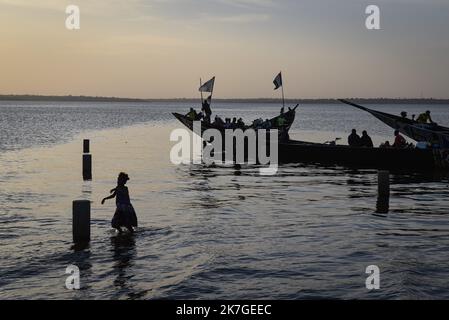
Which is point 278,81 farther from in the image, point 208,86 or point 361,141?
point 361,141

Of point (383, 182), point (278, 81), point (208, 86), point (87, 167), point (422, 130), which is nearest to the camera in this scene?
point (383, 182)

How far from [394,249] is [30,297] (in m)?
7.74

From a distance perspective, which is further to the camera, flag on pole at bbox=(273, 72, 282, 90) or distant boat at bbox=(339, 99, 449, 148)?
flag on pole at bbox=(273, 72, 282, 90)

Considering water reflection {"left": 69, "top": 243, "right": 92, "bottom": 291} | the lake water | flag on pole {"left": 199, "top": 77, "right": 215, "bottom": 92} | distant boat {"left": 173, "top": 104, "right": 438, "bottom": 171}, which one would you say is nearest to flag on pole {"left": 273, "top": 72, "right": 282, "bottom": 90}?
flag on pole {"left": 199, "top": 77, "right": 215, "bottom": 92}

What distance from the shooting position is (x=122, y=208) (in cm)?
1384

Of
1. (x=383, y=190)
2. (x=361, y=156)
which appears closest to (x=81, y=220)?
(x=383, y=190)

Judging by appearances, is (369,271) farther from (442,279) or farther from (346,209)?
(346,209)

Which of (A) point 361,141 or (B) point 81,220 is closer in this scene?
(B) point 81,220

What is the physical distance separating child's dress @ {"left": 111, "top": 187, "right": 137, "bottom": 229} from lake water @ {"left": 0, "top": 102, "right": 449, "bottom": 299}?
0.36 m

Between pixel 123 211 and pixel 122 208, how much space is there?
0.29 feet

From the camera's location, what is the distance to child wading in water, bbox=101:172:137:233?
44.8 ft

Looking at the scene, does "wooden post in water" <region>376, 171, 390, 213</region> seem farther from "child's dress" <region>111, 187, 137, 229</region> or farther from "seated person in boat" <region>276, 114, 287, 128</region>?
"seated person in boat" <region>276, 114, 287, 128</region>

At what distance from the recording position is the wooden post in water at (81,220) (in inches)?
500

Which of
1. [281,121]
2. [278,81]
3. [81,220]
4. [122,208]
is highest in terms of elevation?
[278,81]
